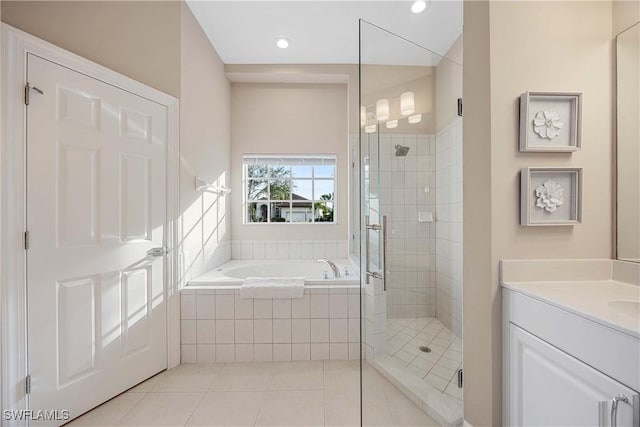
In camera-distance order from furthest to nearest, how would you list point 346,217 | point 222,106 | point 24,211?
point 346,217
point 222,106
point 24,211

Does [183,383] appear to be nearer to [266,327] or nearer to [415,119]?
[266,327]

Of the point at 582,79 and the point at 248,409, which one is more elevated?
the point at 582,79

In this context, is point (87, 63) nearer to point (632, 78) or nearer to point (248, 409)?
point (248, 409)

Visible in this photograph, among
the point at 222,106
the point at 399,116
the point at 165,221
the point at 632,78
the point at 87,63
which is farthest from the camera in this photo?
the point at 222,106

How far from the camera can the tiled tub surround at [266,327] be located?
209 centimetres

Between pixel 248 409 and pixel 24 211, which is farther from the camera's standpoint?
pixel 248 409

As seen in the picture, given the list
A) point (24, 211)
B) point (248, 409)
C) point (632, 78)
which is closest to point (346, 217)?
point (248, 409)

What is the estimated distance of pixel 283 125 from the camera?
3402mm

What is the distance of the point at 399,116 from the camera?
67.9 inches

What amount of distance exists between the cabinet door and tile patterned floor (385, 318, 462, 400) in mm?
357

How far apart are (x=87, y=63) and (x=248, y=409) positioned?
234 centimetres

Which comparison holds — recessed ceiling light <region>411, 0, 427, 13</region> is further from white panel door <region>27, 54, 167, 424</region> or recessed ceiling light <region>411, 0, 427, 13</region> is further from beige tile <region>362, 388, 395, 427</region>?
beige tile <region>362, 388, 395, 427</region>

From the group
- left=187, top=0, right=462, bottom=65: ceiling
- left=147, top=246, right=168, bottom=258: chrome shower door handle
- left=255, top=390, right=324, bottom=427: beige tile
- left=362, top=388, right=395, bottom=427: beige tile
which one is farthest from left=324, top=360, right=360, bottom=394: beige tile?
left=187, top=0, right=462, bottom=65: ceiling

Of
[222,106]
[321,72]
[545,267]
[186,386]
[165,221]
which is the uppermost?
[321,72]
